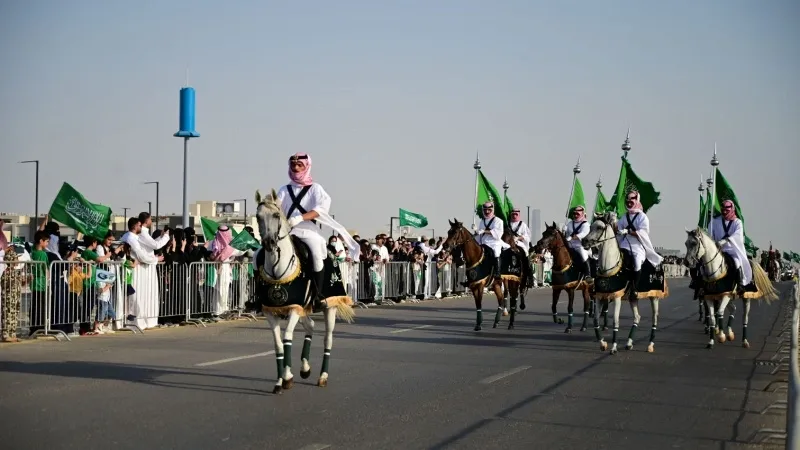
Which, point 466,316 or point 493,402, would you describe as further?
point 466,316

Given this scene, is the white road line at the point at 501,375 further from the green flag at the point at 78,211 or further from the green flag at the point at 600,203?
the green flag at the point at 600,203

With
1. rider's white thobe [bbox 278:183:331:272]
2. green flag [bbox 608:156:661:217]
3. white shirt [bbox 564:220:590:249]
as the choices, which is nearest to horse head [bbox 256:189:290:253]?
rider's white thobe [bbox 278:183:331:272]

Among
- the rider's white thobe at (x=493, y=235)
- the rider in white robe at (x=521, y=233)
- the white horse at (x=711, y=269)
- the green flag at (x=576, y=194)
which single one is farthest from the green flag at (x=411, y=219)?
the white horse at (x=711, y=269)

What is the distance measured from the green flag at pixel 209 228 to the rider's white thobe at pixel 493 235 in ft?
23.5

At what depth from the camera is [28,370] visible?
45.2 feet

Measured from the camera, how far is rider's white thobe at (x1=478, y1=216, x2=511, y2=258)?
2311 centimetres

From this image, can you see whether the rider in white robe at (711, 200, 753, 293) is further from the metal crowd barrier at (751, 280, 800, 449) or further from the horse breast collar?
the horse breast collar

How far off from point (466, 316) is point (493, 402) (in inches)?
645

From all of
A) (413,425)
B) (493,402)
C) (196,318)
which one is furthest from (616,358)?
(196,318)

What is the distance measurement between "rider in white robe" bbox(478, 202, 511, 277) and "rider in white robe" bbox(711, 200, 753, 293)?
15.4ft

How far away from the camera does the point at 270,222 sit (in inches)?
455

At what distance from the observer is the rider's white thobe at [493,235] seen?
23109 millimetres

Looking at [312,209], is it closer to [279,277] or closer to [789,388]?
[279,277]

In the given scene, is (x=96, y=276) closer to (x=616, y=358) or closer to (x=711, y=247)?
(x=616, y=358)
